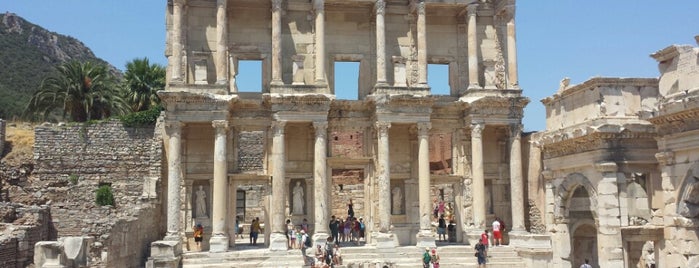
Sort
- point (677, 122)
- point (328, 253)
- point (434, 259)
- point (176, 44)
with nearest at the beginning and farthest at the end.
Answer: point (677, 122), point (434, 259), point (328, 253), point (176, 44)

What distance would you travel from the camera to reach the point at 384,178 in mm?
25734

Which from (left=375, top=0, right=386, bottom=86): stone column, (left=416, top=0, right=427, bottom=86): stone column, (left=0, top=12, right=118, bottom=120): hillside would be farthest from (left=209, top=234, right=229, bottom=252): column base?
(left=0, top=12, right=118, bottom=120): hillside

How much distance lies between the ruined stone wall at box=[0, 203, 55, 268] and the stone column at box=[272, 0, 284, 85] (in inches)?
379

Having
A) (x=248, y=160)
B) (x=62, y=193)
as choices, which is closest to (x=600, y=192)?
(x=62, y=193)

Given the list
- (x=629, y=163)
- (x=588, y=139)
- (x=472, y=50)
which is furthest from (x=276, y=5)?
(x=629, y=163)

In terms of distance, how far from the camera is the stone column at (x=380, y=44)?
26266 mm

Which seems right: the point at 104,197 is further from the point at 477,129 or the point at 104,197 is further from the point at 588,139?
the point at 588,139

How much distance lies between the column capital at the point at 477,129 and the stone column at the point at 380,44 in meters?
3.91

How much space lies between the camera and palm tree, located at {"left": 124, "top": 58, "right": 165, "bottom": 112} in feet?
122

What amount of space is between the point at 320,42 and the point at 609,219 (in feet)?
45.9

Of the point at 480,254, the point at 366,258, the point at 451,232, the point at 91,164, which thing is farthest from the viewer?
the point at 91,164

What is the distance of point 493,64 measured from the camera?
2822cm

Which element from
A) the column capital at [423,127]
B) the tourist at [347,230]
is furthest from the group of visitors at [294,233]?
the column capital at [423,127]

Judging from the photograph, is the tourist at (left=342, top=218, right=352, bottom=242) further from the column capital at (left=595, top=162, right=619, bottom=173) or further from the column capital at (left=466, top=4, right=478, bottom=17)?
the column capital at (left=595, top=162, right=619, bottom=173)
